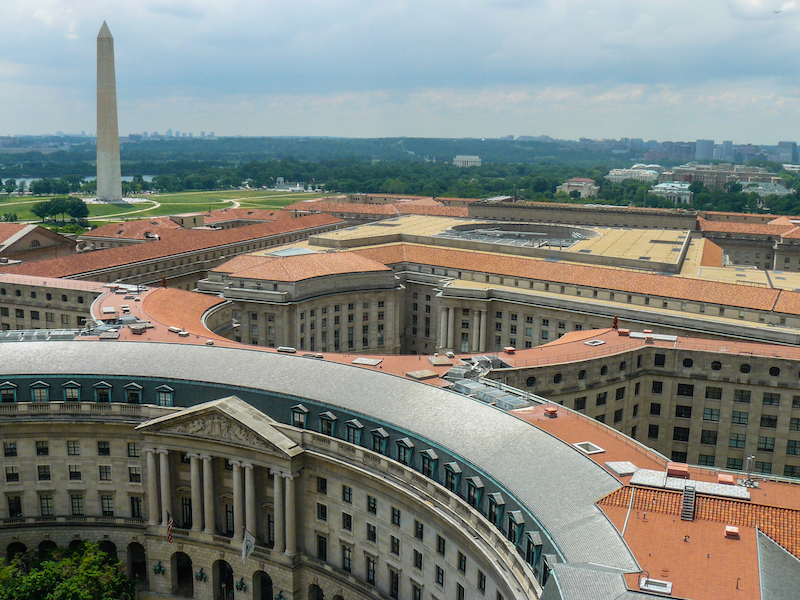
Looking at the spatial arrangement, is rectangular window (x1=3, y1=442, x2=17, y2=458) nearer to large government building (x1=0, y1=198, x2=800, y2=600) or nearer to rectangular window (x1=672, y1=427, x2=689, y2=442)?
large government building (x1=0, y1=198, x2=800, y2=600)

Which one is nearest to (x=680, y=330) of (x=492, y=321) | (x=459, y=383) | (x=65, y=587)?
(x=492, y=321)

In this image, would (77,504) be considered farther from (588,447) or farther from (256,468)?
(588,447)

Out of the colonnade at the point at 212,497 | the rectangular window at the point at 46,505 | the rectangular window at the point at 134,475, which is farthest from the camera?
the rectangular window at the point at 46,505

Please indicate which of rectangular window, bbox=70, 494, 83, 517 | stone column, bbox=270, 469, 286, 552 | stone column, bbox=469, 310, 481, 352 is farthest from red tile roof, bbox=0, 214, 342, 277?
stone column, bbox=270, 469, 286, 552

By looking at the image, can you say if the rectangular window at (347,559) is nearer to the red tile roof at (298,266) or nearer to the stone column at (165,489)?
the stone column at (165,489)

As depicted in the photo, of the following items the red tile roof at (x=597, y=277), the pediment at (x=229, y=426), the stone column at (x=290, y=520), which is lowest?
the stone column at (x=290, y=520)

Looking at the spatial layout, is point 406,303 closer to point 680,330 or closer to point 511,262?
point 511,262

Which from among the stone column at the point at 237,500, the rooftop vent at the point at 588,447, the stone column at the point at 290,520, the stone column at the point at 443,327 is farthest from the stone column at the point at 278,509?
the stone column at the point at 443,327

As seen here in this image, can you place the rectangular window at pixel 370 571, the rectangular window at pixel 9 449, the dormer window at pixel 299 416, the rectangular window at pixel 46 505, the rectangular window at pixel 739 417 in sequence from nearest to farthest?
the rectangular window at pixel 370 571, the dormer window at pixel 299 416, the rectangular window at pixel 9 449, the rectangular window at pixel 46 505, the rectangular window at pixel 739 417

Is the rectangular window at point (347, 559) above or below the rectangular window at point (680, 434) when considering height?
below
